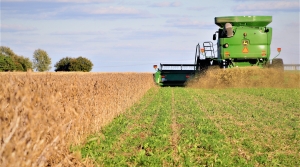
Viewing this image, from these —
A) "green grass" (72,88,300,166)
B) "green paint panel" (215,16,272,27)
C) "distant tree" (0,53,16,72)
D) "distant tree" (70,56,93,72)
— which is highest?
"green paint panel" (215,16,272,27)

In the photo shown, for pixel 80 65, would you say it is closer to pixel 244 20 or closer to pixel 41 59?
pixel 41 59

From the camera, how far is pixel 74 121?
9.96m

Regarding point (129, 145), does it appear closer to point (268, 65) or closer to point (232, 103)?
point (232, 103)

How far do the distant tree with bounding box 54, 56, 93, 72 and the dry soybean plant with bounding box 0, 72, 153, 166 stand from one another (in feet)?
318

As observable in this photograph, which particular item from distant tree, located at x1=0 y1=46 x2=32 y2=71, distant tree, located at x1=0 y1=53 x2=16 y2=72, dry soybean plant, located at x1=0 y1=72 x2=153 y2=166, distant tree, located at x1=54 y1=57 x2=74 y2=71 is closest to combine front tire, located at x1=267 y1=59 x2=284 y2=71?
dry soybean plant, located at x1=0 y1=72 x2=153 y2=166

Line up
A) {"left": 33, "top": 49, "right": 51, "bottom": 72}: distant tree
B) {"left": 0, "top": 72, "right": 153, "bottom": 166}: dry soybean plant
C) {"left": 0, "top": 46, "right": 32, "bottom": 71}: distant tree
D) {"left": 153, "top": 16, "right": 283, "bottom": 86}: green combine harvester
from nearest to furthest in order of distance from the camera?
{"left": 0, "top": 72, "right": 153, "bottom": 166}: dry soybean plant, {"left": 153, "top": 16, "right": 283, "bottom": 86}: green combine harvester, {"left": 0, "top": 46, "right": 32, "bottom": 71}: distant tree, {"left": 33, "top": 49, "right": 51, "bottom": 72}: distant tree

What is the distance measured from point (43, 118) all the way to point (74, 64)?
104 metres

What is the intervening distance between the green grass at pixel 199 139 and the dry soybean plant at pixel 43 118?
61 centimetres

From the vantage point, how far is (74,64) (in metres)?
110

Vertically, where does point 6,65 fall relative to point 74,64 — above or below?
above

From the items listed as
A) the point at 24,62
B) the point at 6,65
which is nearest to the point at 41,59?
the point at 24,62

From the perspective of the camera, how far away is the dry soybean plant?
514 cm

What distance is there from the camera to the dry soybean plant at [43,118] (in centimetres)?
514

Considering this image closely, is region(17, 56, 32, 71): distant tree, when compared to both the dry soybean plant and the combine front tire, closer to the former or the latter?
the combine front tire
